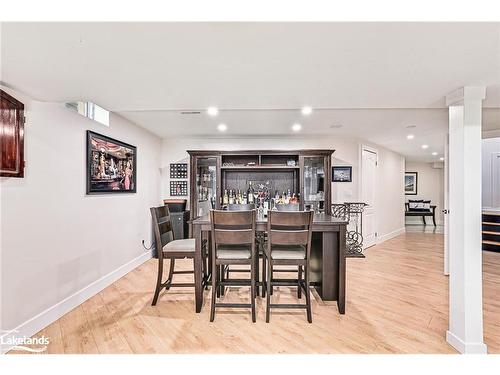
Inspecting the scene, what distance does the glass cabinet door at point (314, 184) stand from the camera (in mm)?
4910

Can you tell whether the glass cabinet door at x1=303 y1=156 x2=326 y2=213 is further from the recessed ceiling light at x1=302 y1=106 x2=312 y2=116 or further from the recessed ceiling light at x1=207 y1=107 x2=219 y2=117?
the recessed ceiling light at x1=207 y1=107 x2=219 y2=117

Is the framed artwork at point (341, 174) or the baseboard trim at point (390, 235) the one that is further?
the baseboard trim at point (390, 235)

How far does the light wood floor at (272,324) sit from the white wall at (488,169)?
266 cm

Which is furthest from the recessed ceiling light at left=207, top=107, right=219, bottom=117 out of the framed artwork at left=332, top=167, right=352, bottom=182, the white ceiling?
the framed artwork at left=332, top=167, right=352, bottom=182

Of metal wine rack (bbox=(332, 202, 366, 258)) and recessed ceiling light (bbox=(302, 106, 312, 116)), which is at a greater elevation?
recessed ceiling light (bbox=(302, 106, 312, 116))

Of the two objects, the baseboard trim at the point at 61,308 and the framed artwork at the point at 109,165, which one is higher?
the framed artwork at the point at 109,165

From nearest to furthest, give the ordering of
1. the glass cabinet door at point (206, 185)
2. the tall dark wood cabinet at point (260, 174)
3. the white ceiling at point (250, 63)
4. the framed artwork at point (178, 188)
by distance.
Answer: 1. the white ceiling at point (250, 63)
2. the tall dark wood cabinet at point (260, 174)
3. the glass cabinet door at point (206, 185)
4. the framed artwork at point (178, 188)

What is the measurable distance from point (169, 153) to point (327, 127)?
117 inches

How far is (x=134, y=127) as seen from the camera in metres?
4.18

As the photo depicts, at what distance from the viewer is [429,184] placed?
947cm

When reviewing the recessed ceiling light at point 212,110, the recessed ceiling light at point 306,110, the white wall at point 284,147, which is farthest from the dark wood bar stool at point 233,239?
the white wall at point 284,147

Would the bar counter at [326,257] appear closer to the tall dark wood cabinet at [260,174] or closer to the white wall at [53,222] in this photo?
the white wall at [53,222]

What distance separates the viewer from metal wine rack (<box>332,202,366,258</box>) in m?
5.17

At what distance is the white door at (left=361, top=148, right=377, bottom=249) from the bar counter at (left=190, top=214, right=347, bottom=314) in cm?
298
